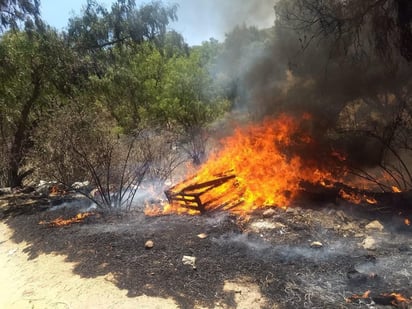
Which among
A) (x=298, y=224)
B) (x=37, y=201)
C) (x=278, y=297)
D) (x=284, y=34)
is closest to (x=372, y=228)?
(x=298, y=224)

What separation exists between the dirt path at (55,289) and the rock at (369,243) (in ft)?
11.5

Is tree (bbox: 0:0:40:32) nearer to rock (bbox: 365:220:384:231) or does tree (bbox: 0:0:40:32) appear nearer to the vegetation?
the vegetation

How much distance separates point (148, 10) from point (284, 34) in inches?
282

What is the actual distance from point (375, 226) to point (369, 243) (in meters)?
0.85

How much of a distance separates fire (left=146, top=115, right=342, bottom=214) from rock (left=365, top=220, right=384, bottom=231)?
189 centimetres

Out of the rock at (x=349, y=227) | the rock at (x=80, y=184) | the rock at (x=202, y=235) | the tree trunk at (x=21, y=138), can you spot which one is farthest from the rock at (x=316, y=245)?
the tree trunk at (x=21, y=138)

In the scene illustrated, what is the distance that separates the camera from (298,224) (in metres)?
7.15

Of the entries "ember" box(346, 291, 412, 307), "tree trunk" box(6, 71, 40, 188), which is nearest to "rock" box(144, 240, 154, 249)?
"ember" box(346, 291, 412, 307)

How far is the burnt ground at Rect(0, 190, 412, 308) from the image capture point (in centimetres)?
500

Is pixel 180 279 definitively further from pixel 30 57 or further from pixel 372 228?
pixel 30 57

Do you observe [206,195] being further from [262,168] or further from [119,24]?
[119,24]

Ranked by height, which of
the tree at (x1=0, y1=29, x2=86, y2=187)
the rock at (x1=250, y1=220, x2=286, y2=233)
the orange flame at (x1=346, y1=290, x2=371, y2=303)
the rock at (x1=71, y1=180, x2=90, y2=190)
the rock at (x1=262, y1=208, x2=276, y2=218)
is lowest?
the orange flame at (x1=346, y1=290, x2=371, y2=303)

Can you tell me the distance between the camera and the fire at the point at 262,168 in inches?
350

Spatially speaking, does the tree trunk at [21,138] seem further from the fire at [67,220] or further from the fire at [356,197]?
the fire at [356,197]
